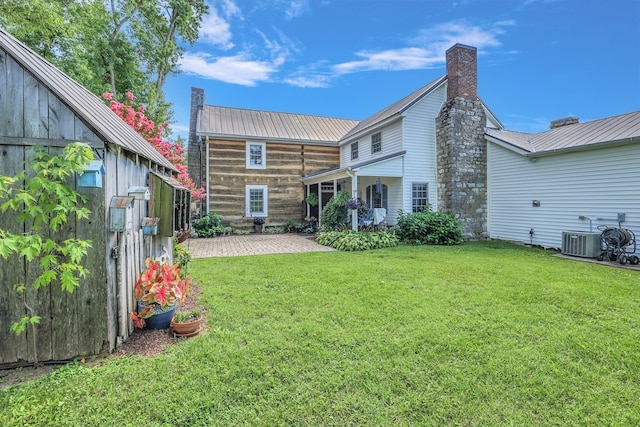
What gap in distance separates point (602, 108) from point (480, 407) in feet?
96.3

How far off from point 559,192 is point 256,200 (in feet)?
42.0

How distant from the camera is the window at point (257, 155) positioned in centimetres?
1551

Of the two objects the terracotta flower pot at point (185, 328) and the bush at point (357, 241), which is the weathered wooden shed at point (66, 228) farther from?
the bush at point (357, 241)

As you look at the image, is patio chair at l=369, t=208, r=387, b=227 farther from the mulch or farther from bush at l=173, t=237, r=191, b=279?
the mulch

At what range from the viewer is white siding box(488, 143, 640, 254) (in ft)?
26.6

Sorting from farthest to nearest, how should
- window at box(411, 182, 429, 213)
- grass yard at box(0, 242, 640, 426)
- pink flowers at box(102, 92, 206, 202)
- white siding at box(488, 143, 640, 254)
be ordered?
window at box(411, 182, 429, 213) < pink flowers at box(102, 92, 206, 202) < white siding at box(488, 143, 640, 254) < grass yard at box(0, 242, 640, 426)

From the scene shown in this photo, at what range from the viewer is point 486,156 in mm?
12500

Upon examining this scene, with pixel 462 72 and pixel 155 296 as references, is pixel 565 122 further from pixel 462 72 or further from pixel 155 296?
pixel 155 296

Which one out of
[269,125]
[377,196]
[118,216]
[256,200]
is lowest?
[118,216]

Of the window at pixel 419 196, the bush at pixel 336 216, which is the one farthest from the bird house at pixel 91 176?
the window at pixel 419 196

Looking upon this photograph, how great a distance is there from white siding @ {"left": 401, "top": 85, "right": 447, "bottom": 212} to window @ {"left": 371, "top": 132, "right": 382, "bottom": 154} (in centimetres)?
160

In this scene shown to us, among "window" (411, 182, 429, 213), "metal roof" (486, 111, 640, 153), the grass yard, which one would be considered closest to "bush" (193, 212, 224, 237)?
"window" (411, 182, 429, 213)

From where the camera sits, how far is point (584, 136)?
Answer: 943cm

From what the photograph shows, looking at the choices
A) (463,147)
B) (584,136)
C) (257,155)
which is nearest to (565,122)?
(584,136)
